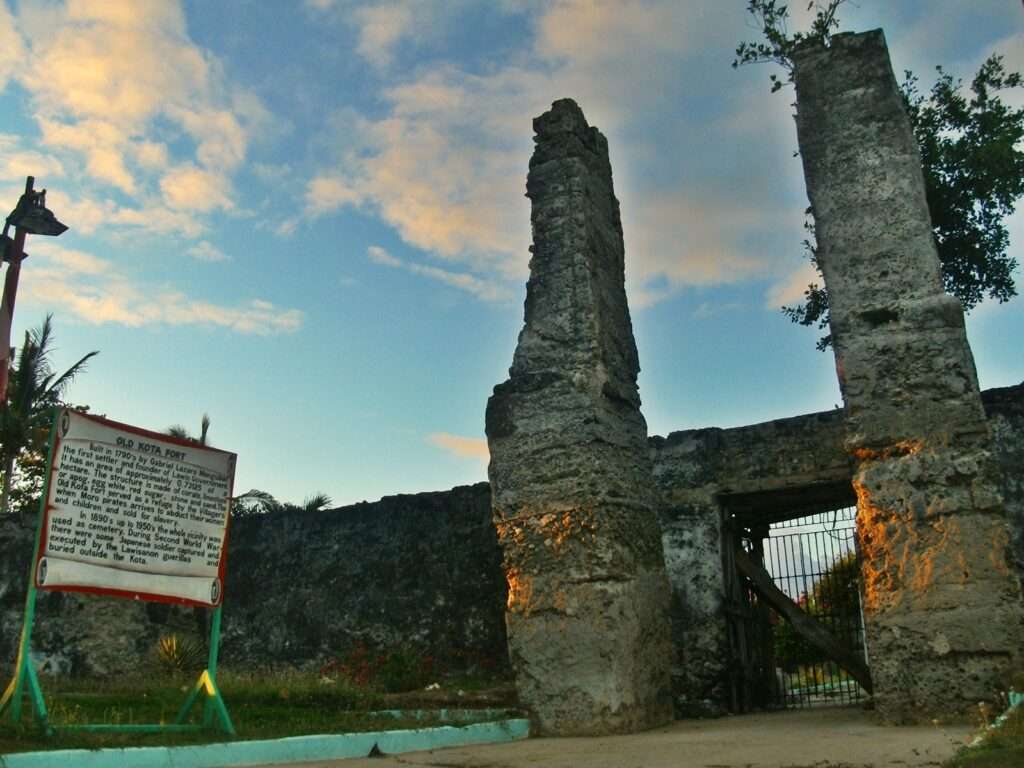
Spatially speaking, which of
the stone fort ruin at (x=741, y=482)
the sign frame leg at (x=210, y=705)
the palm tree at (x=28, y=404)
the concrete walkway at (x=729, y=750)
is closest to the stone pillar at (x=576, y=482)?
the stone fort ruin at (x=741, y=482)

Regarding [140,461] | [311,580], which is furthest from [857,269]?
[311,580]

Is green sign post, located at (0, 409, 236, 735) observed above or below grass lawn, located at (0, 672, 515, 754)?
above

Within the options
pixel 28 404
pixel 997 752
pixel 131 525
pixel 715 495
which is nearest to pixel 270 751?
pixel 131 525

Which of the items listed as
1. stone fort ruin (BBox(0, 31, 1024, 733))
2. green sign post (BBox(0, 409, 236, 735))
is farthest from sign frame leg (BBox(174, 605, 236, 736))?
stone fort ruin (BBox(0, 31, 1024, 733))

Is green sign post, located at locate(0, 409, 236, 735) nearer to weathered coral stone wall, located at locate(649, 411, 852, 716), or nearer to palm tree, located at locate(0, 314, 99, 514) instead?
weathered coral stone wall, located at locate(649, 411, 852, 716)

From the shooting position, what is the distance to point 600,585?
6.04 m

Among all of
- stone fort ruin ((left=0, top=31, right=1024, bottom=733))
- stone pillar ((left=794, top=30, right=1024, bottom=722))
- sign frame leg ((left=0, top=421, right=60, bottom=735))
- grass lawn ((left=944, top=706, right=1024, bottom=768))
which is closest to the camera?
grass lawn ((left=944, top=706, right=1024, bottom=768))

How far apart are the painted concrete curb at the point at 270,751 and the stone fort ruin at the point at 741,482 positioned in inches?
29.4

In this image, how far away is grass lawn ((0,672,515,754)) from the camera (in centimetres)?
457

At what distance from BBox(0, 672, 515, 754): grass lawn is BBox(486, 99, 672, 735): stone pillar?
75 cm

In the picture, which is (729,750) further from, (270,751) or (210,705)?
(210,705)

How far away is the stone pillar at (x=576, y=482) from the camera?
595 centimetres

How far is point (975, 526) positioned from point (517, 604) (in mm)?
2819

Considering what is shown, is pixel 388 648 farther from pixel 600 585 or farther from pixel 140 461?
pixel 140 461
